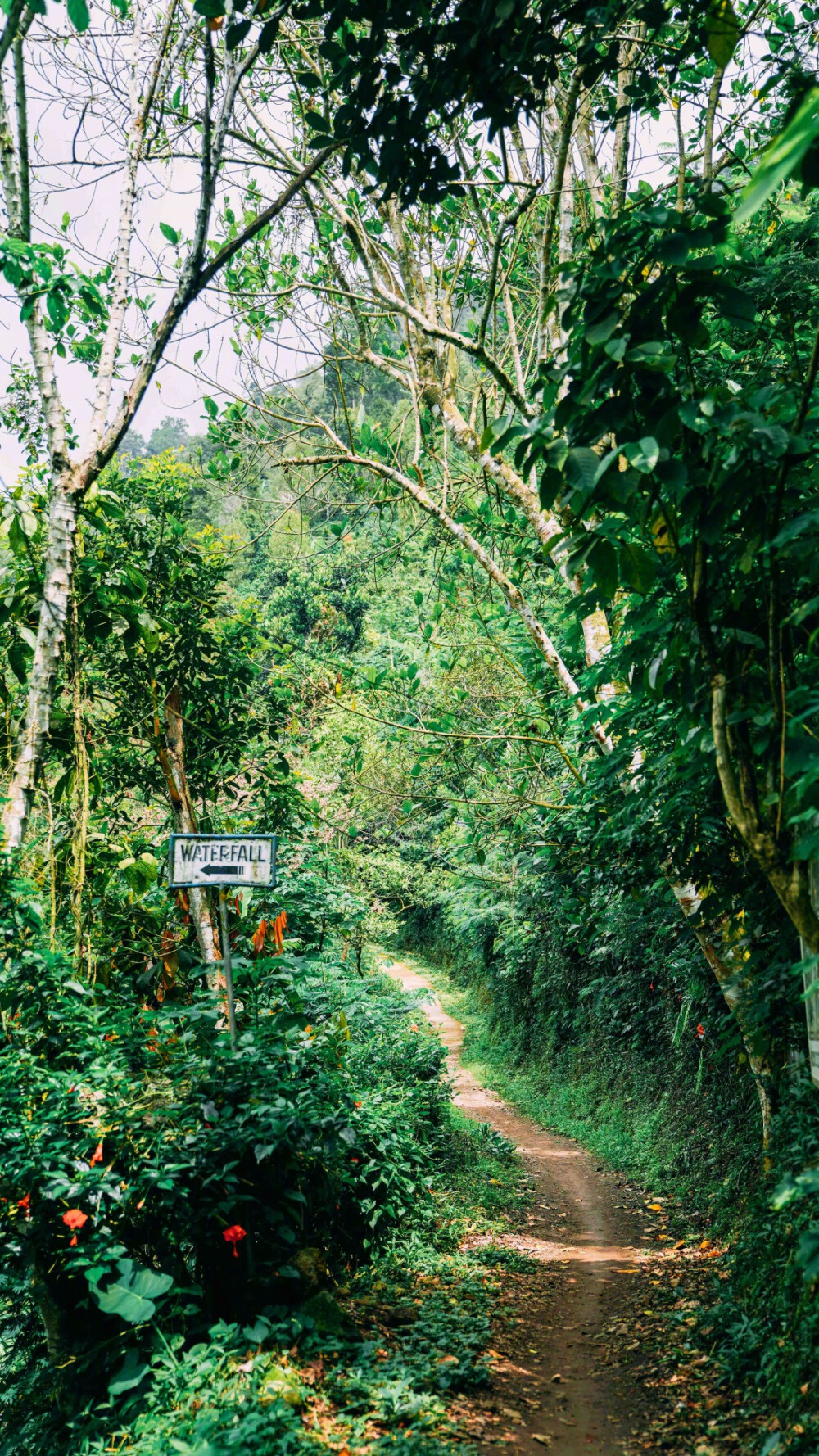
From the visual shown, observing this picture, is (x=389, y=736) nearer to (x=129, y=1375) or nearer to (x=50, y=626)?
(x=50, y=626)

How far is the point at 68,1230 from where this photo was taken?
364cm

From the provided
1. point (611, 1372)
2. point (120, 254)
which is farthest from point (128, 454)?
point (611, 1372)

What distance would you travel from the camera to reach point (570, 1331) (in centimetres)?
504

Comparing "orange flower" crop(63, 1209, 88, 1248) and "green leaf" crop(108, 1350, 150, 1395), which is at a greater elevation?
"orange flower" crop(63, 1209, 88, 1248)

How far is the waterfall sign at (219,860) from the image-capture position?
432 cm

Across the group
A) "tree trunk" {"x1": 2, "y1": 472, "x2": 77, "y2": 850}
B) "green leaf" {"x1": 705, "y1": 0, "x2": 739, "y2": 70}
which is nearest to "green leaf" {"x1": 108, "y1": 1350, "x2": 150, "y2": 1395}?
"tree trunk" {"x1": 2, "y1": 472, "x2": 77, "y2": 850}

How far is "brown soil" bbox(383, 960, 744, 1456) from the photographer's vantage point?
3.68m

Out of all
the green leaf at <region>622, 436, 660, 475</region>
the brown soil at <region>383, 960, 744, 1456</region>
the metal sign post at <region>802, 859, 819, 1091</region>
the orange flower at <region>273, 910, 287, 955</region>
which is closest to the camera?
the green leaf at <region>622, 436, 660, 475</region>

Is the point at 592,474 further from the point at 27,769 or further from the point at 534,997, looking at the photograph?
the point at 534,997

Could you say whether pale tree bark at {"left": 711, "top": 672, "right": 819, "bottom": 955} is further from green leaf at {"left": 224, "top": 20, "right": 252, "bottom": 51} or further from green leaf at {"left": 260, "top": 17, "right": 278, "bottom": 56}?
green leaf at {"left": 224, "top": 20, "right": 252, "bottom": 51}

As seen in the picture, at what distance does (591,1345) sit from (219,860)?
126 inches

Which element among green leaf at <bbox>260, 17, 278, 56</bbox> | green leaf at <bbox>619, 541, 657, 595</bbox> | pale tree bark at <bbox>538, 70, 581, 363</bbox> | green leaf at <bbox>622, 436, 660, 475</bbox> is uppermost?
pale tree bark at <bbox>538, 70, 581, 363</bbox>

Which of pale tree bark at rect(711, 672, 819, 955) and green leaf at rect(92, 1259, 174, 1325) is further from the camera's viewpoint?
green leaf at rect(92, 1259, 174, 1325)

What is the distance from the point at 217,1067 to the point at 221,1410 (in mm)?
1250
